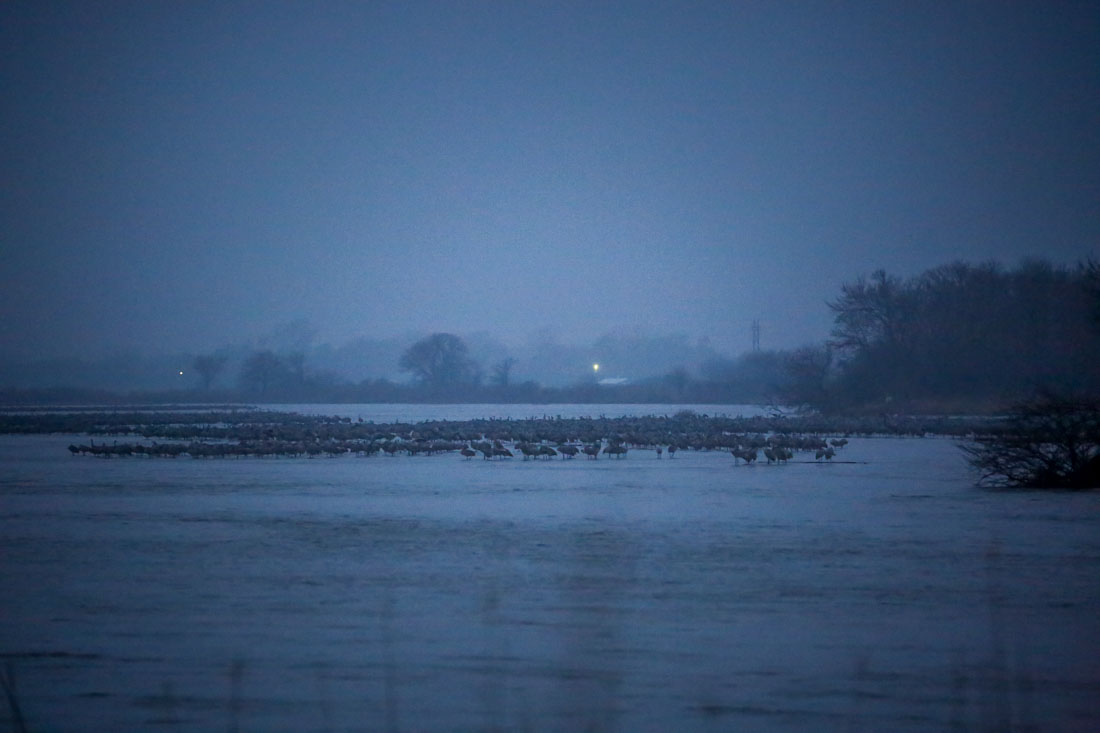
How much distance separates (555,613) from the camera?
8.66 meters

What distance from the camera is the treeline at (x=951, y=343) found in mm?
56469

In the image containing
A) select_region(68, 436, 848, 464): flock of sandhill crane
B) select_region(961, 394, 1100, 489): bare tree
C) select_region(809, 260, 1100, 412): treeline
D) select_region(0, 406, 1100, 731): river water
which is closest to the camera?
select_region(0, 406, 1100, 731): river water

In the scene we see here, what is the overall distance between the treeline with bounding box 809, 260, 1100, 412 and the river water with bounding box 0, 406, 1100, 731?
42.7m

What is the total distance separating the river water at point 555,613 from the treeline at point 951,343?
42657 millimetres

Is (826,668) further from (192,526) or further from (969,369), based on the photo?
(969,369)

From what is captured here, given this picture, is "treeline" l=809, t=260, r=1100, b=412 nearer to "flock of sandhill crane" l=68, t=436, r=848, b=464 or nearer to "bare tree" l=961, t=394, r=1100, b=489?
"flock of sandhill crane" l=68, t=436, r=848, b=464

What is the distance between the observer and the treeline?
56.5m

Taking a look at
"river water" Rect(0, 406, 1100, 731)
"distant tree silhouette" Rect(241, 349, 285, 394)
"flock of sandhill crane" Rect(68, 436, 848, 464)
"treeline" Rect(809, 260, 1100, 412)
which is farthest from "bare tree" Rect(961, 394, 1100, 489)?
"distant tree silhouette" Rect(241, 349, 285, 394)

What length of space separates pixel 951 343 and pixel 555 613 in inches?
2220

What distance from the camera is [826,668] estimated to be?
7.04 m

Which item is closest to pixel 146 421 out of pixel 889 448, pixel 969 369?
pixel 889 448

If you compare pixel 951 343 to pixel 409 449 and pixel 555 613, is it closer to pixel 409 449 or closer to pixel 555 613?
pixel 409 449

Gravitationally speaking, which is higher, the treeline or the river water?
the treeline

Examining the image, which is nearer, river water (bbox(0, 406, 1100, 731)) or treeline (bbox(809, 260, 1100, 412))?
river water (bbox(0, 406, 1100, 731))
